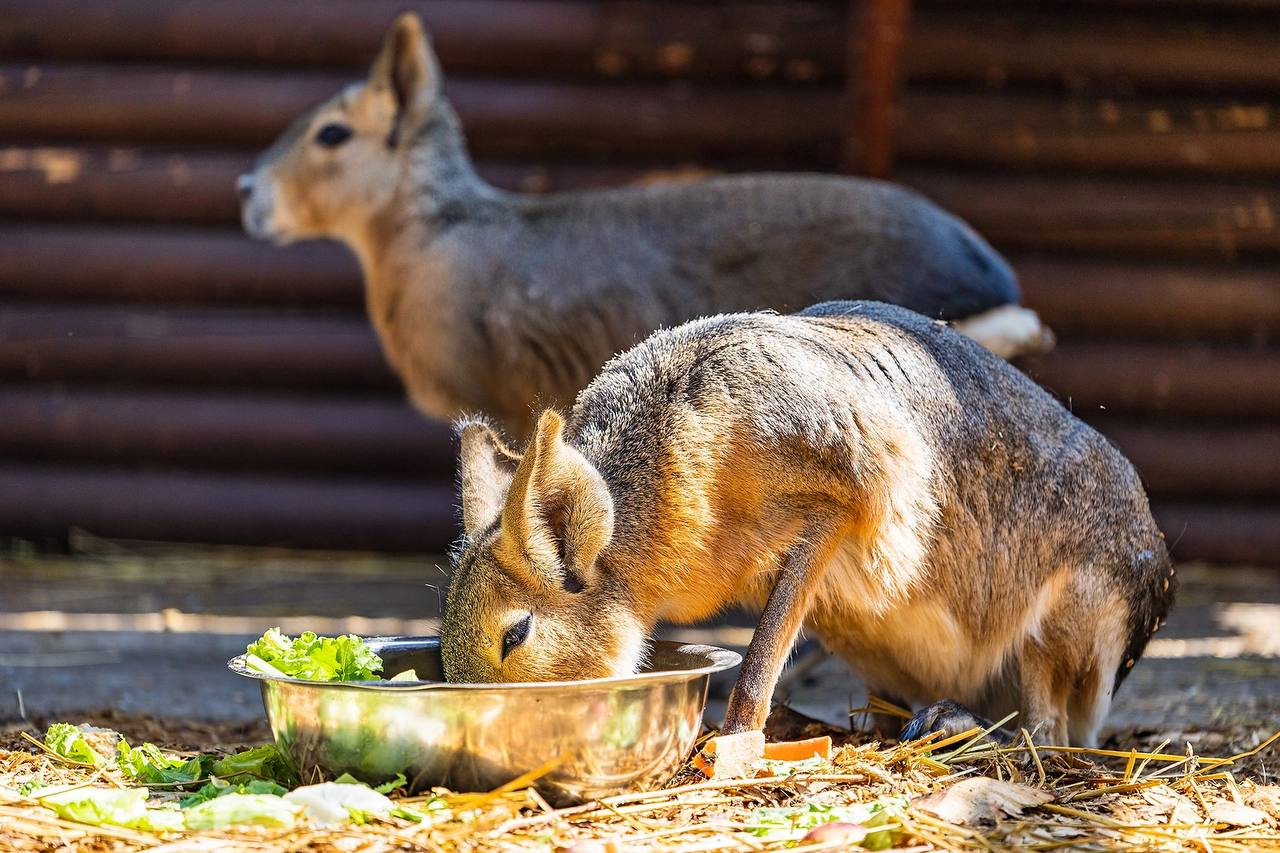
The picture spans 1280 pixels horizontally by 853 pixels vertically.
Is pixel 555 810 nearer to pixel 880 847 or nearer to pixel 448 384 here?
pixel 880 847

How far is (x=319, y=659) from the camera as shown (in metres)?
2.95

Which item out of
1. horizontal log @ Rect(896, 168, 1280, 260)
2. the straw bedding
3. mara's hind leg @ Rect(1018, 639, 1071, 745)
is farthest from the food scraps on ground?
horizontal log @ Rect(896, 168, 1280, 260)

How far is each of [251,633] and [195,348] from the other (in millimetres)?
2268

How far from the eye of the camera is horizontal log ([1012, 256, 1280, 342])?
23.0 feet

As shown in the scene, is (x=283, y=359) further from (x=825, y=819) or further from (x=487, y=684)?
(x=825, y=819)

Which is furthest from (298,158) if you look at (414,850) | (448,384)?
(414,850)

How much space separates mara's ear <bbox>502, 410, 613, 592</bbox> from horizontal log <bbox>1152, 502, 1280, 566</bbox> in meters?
5.08

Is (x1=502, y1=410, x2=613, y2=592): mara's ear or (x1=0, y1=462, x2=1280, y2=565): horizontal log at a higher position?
(x1=502, y1=410, x2=613, y2=592): mara's ear

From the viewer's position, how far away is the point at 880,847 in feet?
8.26

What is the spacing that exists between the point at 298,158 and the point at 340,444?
1662 millimetres

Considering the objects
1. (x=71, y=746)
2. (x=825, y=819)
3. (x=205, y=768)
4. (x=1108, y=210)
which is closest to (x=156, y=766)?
(x=205, y=768)

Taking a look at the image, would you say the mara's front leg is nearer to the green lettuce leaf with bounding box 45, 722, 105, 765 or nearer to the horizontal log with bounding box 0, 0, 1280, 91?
the green lettuce leaf with bounding box 45, 722, 105, 765

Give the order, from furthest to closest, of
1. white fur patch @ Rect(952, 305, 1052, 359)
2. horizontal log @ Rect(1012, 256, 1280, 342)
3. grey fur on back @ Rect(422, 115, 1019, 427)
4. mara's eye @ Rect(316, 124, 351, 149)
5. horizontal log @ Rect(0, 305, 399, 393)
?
horizontal log @ Rect(0, 305, 399, 393) → horizontal log @ Rect(1012, 256, 1280, 342) → mara's eye @ Rect(316, 124, 351, 149) → grey fur on back @ Rect(422, 115, 1019, 427) → white fur patch @ Rect(952, 305, 1052, 359)

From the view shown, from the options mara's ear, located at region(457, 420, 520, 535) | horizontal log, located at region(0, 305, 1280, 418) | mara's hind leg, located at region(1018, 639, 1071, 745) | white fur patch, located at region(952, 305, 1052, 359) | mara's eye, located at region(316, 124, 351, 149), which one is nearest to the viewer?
mara's ear, located at region(457, 420, 520, 535)
